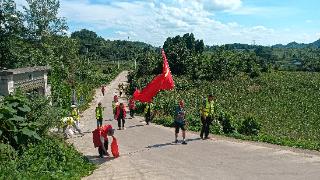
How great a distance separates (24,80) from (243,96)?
31.3 m

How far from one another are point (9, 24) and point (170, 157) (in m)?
28.0

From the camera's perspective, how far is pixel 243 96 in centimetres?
4856

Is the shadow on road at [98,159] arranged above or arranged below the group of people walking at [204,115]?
below

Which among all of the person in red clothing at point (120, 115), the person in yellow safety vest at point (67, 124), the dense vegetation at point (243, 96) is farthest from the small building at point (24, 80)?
the dense vegetation at point (243, 96)

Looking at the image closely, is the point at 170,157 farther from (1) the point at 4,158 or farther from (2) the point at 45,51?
(2) the point at 45,51

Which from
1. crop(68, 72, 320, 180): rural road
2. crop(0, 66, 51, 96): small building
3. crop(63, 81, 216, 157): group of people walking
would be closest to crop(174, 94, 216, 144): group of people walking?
crop(63, 81, 216, 157): group of people walking

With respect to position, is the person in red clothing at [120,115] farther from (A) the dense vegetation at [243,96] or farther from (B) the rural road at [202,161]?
(B) the rural road at [202,161]

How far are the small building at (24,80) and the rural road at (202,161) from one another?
397 centimetres

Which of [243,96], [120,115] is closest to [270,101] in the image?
[243,96]

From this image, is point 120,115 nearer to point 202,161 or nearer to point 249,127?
point 249,127

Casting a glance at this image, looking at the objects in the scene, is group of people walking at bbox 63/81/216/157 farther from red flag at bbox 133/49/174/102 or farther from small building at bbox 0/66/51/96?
small building at bbox 0/66/51/96

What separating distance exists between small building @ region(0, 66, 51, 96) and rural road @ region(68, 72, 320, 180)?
3.97 meters

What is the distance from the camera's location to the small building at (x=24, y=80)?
18922 mm

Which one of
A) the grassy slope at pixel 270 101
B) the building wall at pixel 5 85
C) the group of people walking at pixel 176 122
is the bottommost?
the grassy slope at pixel 270 101
